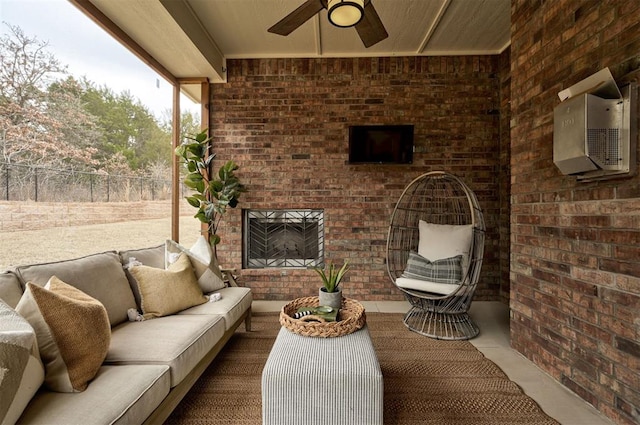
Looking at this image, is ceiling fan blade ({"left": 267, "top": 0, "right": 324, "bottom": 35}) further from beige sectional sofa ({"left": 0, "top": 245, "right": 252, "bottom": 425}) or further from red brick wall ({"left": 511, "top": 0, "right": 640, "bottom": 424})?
beige sectional sofa ({"left": 0, "top": 245, "right": 252, "bottom": 425})

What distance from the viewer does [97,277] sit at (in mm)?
1774

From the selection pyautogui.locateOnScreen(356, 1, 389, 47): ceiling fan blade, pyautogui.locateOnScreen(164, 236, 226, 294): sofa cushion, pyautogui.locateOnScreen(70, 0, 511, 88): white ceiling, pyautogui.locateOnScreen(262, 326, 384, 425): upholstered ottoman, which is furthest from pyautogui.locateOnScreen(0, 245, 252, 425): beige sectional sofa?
pyautogui.locateOnScreen(356, 1, 389, 47): ceiling fan blade

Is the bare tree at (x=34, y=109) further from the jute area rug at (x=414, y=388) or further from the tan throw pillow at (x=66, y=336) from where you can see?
the jute area rug at (x=414, y=388)

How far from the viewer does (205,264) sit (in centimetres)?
243

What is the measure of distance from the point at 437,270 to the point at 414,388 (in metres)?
1.12

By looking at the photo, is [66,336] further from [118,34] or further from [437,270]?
[118,34]

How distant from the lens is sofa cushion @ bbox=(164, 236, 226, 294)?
238cm

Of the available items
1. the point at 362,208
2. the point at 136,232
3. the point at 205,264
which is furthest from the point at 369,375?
the point at 136,232

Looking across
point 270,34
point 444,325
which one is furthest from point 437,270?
point 270,34

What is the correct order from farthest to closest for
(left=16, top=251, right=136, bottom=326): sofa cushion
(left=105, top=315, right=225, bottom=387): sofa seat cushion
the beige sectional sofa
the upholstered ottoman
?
(left=16, top=251, right=136, bottom=326): sofa cushion
(left=105, top=315, right=225, bottom=387): sofa seat cushion
the upholstered ottoman
the beige sectional sofa

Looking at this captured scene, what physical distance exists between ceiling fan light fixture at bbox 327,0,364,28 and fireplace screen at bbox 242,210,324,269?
2196 mm

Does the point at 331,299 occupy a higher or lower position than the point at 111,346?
higher

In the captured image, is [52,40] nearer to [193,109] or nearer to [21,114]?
[21,114]

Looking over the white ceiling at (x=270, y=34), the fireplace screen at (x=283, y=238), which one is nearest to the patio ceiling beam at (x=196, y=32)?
the white ceiling at (x=270, y=34)
